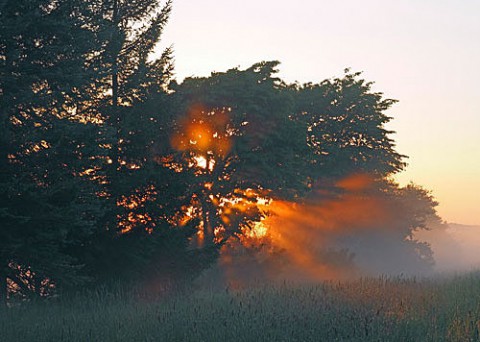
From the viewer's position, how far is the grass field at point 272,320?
8.09 m

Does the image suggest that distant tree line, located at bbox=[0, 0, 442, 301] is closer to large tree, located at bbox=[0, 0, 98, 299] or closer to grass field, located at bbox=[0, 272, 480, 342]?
large tree, located at bbox=[0, 0, 98, 299]

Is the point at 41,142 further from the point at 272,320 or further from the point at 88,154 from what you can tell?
the point at 272,320

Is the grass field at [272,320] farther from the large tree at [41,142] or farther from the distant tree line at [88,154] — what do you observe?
the distant tree line at [88,154]

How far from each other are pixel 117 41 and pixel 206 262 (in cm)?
816

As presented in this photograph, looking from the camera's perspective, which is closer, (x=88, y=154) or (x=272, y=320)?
(x=272, y=320)

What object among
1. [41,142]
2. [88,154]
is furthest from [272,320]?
Result: [41,142]

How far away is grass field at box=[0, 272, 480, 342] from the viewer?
8.09 m

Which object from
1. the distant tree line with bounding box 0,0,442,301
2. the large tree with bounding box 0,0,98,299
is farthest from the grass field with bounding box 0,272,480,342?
the distant tree line with bounding box 0,0,442,301

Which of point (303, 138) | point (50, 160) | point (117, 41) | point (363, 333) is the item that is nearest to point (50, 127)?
point (50, 160)

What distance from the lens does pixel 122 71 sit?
19.3 meters

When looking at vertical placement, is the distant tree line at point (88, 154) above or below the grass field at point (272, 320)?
above

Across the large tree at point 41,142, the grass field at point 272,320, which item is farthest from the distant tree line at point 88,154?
the grass field at point 272,320

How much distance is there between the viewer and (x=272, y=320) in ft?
28.9

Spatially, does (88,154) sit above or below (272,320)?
above
